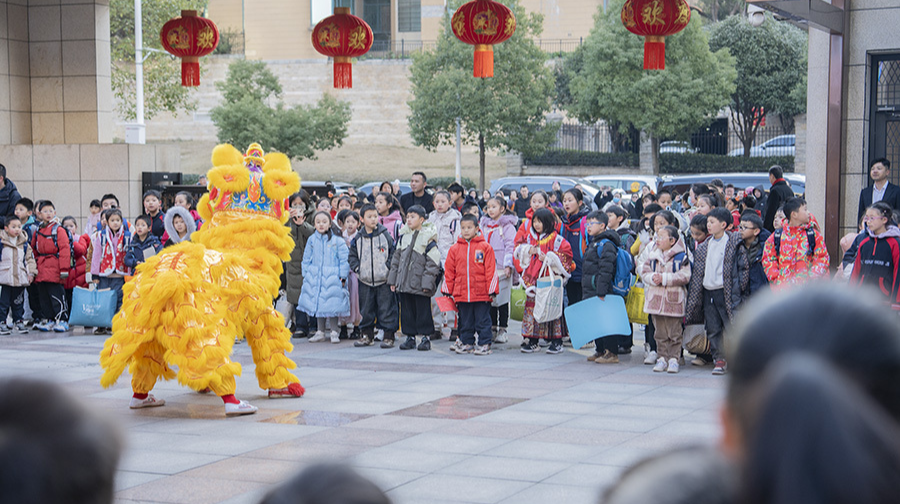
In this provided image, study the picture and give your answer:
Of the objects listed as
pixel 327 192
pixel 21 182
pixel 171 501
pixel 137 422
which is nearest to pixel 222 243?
pixel 137 422

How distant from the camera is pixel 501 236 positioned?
37.3 ft

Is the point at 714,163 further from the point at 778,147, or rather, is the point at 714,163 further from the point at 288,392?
the point at 288,392

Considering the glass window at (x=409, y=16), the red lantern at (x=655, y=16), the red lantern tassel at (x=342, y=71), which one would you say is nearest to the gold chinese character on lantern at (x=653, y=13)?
the red lantern at (x=655, y=16)

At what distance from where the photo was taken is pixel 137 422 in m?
7.31

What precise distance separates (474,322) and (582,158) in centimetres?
2728

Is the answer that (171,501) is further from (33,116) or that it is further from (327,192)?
(327,192)

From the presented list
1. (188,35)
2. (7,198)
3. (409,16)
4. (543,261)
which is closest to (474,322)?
(543,261)

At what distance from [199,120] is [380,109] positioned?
885 cm

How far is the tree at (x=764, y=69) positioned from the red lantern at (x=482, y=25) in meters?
25.6

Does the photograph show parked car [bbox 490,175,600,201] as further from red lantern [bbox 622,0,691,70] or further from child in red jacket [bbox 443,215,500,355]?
child in red jacket [bbox 443,215,500,355]

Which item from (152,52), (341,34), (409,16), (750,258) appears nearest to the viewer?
(750,258)

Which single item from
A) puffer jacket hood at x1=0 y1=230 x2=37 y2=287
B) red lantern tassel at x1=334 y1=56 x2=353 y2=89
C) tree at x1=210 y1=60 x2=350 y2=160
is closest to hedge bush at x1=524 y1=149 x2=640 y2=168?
tree at x1=210 y1=60 x2=350 y2=160

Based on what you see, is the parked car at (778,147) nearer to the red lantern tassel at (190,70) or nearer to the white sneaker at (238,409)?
the red lantern tassel at (190,70)

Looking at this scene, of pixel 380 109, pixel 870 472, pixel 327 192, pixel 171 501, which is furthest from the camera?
pixel 380 109
